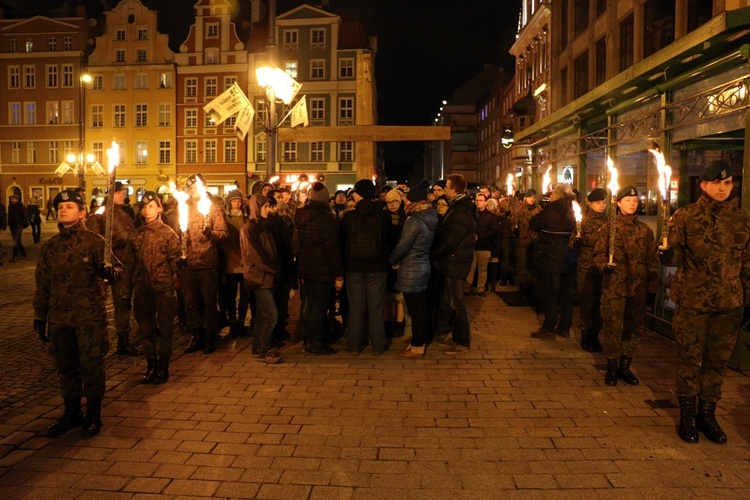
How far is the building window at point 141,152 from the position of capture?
1956 inches

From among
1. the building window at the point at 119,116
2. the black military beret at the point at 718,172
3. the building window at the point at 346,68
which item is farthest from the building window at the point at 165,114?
the black military beret at the point at 718,172

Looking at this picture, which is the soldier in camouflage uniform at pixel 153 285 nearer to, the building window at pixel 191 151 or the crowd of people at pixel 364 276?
the crowd of people at pixel 364 276

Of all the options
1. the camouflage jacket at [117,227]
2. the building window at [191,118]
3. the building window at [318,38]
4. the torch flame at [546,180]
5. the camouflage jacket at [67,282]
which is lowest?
the camouflage jacket at [67,282]

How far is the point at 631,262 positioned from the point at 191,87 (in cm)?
4745

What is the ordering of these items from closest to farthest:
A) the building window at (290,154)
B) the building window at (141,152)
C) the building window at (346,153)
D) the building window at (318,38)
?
the building window at (318,38)
the building window at (346,153)
the building window at (290,154)
the building window at (141,152)

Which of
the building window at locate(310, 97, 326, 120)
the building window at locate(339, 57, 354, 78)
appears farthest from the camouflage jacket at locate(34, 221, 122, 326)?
the building window at locate(339, 57, 354, 78)

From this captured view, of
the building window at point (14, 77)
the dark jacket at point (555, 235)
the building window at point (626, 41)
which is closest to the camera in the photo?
the dark jacket at point (555, 235)

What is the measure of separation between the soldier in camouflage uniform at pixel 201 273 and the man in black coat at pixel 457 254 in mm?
2782

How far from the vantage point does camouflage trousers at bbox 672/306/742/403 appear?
4.88 meters

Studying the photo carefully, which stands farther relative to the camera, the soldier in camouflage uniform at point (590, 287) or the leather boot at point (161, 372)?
the soldier in camouflage uniform at point (590, 287)

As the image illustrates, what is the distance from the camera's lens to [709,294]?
15.9 feet

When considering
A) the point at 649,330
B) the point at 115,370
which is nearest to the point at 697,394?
the point at 649,330

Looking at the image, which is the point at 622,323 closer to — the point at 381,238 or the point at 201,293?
the point at 381,238

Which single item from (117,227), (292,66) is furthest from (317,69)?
(117,227)
